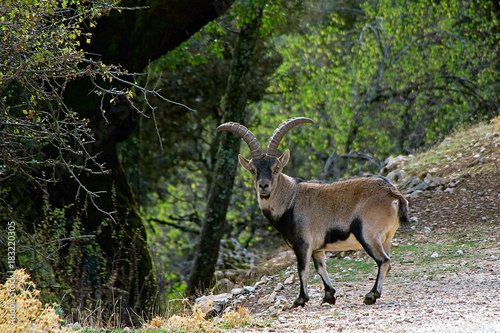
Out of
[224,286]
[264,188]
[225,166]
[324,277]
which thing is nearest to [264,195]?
[264,188]

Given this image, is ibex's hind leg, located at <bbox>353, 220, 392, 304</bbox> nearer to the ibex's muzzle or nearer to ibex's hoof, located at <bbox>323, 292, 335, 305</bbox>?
ibex's hoof, located at <bbox>323, 292, 335, 305</bbox>

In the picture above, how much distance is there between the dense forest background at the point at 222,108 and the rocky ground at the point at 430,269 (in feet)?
7.89

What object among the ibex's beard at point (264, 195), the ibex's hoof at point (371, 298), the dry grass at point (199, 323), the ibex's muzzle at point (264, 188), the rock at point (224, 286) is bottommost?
the rock at point (224, 286)

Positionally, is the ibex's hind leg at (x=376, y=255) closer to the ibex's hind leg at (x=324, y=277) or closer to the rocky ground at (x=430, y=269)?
the rocky ground at (x=430, y=269)

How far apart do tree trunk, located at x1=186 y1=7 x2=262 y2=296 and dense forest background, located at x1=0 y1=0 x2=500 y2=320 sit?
0.11 feet

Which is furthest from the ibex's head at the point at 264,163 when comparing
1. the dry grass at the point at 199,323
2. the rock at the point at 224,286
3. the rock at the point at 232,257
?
the rock at the point at 232,257

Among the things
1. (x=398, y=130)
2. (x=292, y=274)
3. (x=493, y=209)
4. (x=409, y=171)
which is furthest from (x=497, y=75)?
(x=292, y=274)

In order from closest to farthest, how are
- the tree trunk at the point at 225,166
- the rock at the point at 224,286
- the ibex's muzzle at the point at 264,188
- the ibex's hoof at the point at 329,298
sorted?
the ibex's hoof at the point at 329,298 → the ibex's muzzle at the point at 264,188 → the rock at the point at 224,286 → the tree trunk at the point at 225,166

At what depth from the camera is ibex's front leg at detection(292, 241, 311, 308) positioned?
852 centimetres

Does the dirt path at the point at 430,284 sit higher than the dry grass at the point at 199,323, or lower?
lower

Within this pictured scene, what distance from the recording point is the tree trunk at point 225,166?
14.5m

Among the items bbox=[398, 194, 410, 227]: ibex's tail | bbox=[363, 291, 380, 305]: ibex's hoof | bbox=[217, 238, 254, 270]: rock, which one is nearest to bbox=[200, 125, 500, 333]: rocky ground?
bbox=[363, 291, 380, 305]: ibex's hoof

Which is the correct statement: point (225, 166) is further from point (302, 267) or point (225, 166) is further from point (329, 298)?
point (329, 298)

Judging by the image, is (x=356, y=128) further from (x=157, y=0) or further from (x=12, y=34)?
(x=12, y=34)
